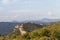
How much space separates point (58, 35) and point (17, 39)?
5809 millimetres

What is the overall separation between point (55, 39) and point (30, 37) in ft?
11.7

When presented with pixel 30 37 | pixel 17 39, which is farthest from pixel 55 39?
pixel 17 39

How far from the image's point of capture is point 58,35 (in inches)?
1256

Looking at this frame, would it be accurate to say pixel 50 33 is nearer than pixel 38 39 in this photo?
No

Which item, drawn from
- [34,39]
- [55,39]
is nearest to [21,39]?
[34,39]

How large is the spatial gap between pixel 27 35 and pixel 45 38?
4.00m

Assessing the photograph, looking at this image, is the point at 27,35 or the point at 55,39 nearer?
the point at 55,39

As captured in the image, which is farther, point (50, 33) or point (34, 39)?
point (50, 33)

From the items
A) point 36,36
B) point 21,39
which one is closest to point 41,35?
point 36,36

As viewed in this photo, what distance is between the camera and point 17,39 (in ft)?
110

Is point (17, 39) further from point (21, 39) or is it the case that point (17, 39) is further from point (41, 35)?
point (41, 35)

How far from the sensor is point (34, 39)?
30391 mm

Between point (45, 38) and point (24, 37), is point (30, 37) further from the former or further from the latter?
point (45, 38)

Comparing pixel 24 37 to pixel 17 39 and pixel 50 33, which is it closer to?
pixel 17 39
